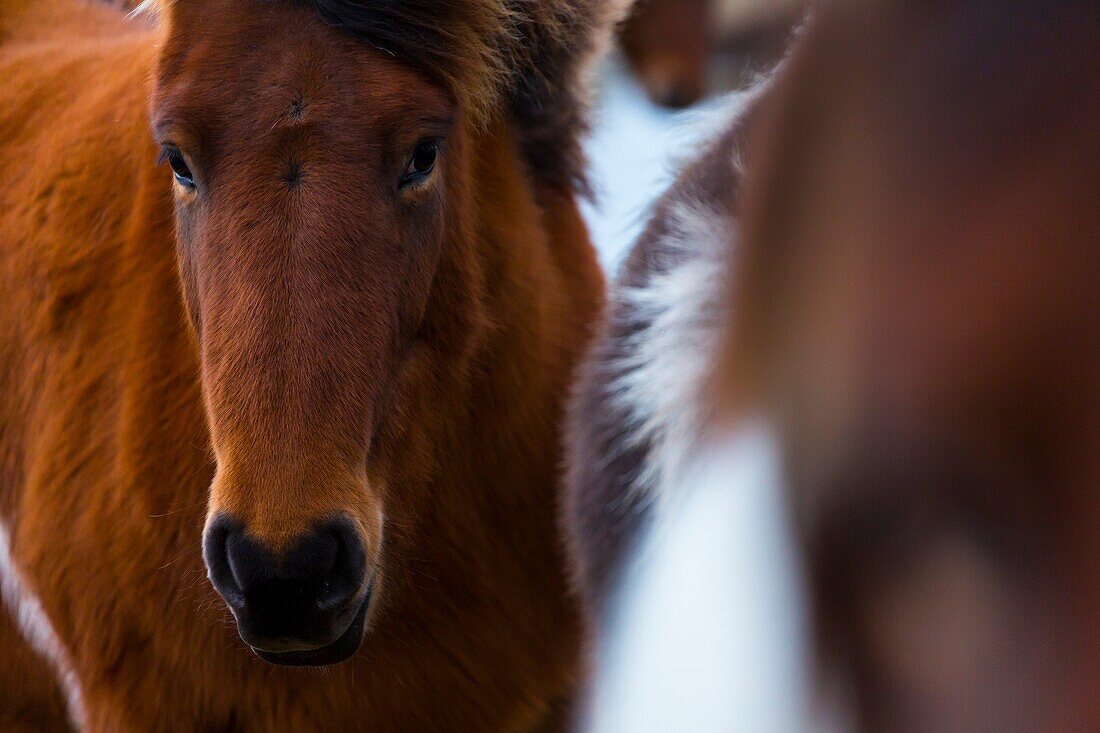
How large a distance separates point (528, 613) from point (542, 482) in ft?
0.97

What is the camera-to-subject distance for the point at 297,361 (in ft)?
5.73

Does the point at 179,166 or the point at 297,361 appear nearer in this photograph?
the point at 297,361

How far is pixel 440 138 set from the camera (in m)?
2.01

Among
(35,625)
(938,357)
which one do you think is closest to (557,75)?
(35,625)

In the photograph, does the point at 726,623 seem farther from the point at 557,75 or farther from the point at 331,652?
the point at 557,75

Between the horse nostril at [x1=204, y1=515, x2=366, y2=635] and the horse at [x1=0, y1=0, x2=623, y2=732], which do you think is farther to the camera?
the horse at [x1=0, y1=0, x2=623, y2=732]

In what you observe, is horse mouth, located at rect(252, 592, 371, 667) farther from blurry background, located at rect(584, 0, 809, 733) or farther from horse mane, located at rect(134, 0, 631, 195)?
horse mane, located at rect(134, 0, 631, 195)

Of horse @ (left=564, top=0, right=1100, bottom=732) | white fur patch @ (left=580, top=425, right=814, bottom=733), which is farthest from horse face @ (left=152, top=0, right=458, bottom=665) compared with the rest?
horse @ (left=564, top=0, right=1100, bottom=732)

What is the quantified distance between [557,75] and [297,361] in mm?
1025

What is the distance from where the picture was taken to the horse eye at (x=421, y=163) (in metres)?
1.97

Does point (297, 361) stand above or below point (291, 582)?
above

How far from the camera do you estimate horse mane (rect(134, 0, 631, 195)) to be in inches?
77.2

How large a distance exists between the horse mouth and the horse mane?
970mm

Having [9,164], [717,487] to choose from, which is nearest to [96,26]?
[9,164]
